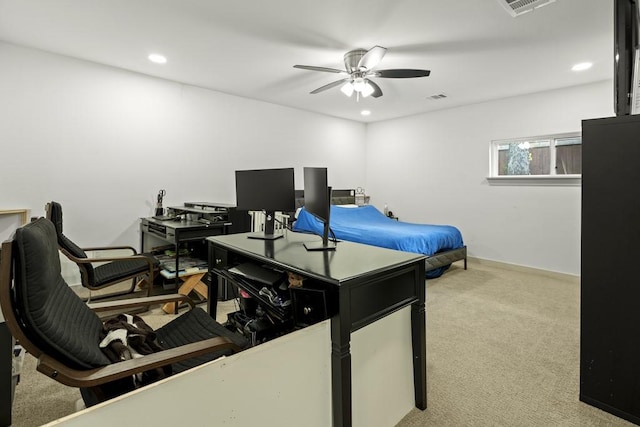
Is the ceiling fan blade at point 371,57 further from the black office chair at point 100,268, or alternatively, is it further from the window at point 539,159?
the window at point 539,159

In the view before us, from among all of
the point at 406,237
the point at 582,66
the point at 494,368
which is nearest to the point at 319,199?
the point at 494,368

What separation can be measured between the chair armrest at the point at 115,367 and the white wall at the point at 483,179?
4.66m

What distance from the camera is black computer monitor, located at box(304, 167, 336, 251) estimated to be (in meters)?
1.71

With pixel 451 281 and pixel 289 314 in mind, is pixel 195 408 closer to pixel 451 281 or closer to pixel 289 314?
pixel 289 314

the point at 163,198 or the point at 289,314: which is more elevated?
the point at 163,198

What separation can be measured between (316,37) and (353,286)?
2464mm

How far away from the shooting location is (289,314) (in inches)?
63.1

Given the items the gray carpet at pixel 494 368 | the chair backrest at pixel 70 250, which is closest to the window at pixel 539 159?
the gray carpet at pixel 494 368

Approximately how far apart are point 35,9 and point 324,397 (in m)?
3.48

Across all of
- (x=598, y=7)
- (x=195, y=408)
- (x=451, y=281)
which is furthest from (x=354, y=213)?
(x=195, y=408)

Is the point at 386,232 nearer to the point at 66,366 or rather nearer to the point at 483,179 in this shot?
the point at 483,179

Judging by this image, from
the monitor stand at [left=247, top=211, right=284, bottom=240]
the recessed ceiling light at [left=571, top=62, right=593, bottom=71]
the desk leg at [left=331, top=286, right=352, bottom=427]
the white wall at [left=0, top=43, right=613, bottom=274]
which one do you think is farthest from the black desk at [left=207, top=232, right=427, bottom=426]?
the recessed ceiling light at [left=571, top=62, right=593, bottom=71]

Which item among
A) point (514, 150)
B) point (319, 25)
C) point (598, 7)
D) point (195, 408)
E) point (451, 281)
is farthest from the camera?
point (514, 150)

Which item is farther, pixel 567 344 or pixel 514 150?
pixel 514 150
